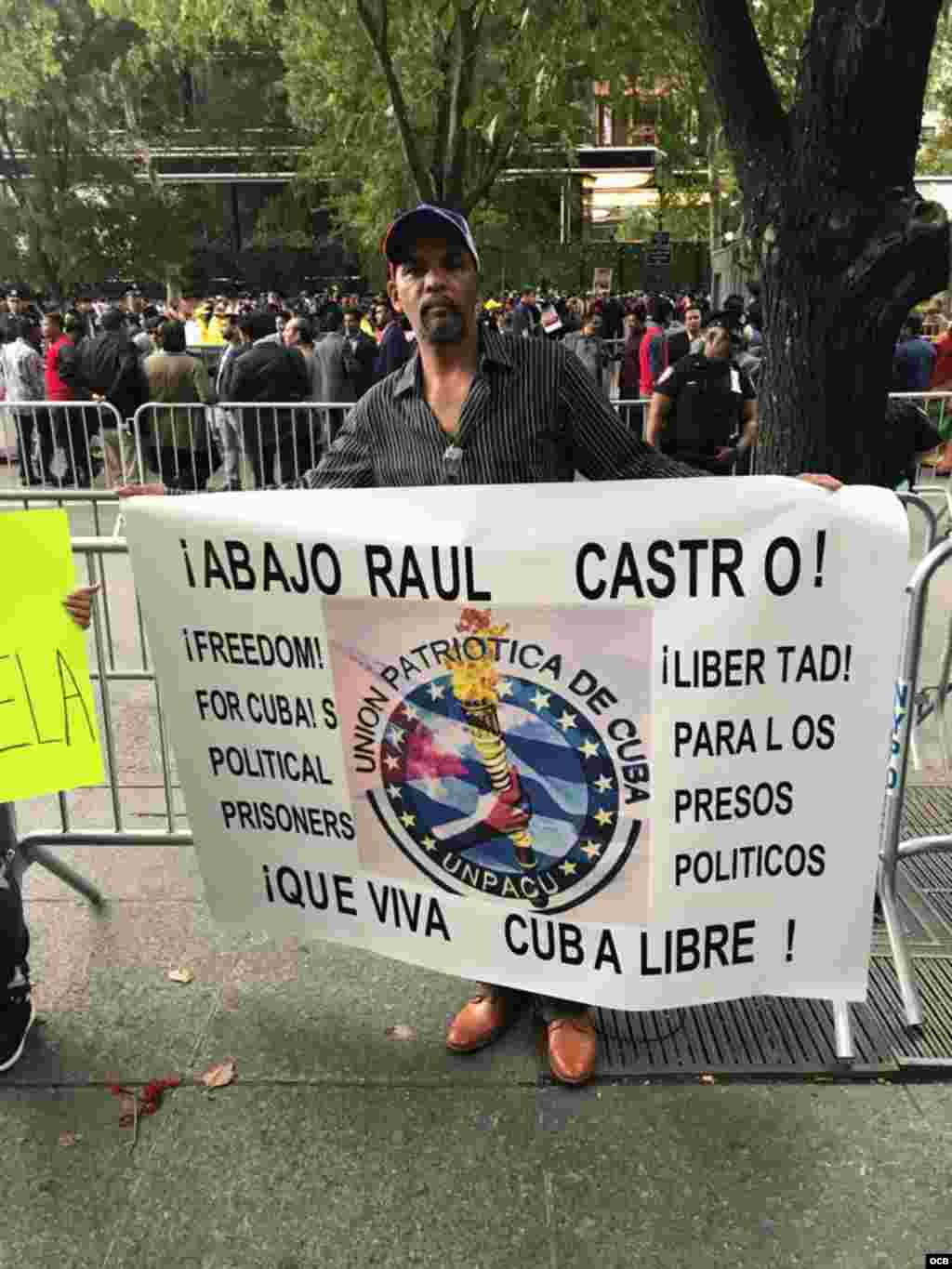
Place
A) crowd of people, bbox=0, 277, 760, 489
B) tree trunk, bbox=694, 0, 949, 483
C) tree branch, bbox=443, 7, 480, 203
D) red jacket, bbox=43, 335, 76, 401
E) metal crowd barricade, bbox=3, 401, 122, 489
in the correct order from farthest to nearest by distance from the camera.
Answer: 1. tree branch, bbox=443, 7, 480, 203
2. red jacket, bbox=43, 335, 76, 401
3. metal crowd barricade, bbox=3, 401, 122, 489
4. crowd of people, bbox=0, 277, 760, 489
5. tree trunk, bbox=694, 0, 949, 483

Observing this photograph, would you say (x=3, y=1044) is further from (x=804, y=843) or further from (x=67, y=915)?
(x=804, y=843)

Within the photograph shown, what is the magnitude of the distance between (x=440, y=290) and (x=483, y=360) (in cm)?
21

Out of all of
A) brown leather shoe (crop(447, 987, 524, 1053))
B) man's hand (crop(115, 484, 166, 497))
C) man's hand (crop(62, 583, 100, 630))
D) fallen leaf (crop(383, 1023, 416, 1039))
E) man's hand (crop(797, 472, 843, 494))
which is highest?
man's hand (crop(797, 472, 843, 494))

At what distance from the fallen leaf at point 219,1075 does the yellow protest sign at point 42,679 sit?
2.88 ft

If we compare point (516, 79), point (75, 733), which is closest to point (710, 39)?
point (75, 733)

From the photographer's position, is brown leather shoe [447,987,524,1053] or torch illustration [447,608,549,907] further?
brown leather shoe [447,987,524,1053]

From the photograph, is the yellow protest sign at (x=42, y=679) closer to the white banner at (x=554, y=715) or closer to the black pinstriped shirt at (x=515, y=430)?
the white banner at (x=554, y=715)

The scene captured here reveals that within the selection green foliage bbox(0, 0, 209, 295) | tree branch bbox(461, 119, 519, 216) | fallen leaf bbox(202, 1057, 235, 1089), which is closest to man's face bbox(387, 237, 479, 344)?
fallen leaf bbox(202, 1057, 235, 1089)

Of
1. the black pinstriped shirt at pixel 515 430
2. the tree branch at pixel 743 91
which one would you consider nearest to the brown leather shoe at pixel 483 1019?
the black pinstriped shirt at pixel 515 430

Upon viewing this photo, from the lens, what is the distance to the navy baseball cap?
289cm

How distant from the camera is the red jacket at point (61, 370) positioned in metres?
11.8

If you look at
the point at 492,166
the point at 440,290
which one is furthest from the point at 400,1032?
the point at 492,166

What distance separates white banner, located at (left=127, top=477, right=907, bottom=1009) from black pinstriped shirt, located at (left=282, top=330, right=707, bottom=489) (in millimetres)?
319

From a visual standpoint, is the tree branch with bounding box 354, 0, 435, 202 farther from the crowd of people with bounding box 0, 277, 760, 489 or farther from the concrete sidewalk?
the concrete sidewalk
